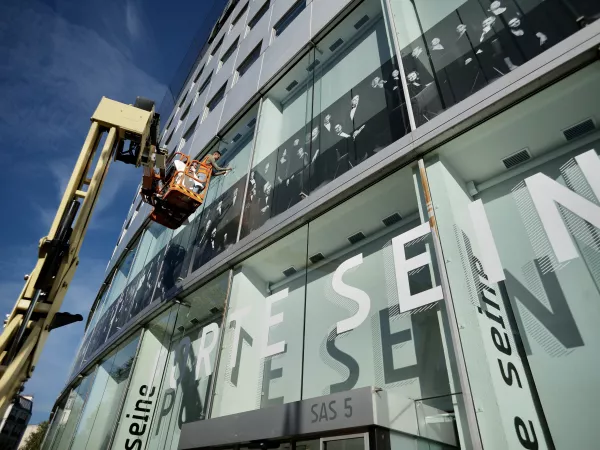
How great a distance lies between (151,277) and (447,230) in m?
9.20

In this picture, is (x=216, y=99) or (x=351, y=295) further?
(x=216, y=99)

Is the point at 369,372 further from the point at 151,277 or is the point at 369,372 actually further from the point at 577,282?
the point at 151,277

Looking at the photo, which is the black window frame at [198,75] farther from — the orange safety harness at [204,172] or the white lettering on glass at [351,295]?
the white lettering on glass at [351,295]

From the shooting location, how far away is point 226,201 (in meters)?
8.67

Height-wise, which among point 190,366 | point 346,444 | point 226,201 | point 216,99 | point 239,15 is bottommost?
point 346,444

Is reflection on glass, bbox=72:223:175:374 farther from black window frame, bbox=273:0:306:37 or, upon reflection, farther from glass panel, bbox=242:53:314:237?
black window frame, bbox=273:0:306:37

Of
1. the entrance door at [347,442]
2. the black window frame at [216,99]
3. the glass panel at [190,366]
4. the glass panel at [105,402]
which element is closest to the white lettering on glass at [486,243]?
the entrance door at [347,442]

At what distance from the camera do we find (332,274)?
213 inches

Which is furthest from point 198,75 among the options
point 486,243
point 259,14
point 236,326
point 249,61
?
point 486,243

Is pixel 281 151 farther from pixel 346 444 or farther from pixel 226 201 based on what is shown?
pixel 346 444

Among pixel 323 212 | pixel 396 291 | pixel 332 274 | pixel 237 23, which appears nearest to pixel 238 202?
pixel 323 212

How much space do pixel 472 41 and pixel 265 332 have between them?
187 inches

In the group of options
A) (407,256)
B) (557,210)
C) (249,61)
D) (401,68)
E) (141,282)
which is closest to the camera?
(557,210)

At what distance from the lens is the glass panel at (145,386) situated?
321 inches
